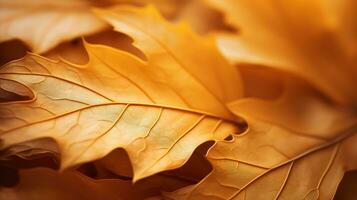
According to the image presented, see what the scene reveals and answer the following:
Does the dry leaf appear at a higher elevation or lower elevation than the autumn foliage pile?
lower

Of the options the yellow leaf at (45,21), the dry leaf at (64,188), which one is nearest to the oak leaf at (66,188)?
the dry leaf at (64,188)

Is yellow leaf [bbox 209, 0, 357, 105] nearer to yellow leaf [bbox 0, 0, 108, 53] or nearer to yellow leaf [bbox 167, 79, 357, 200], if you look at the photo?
yellow leaf [bbox 167, 79, 357, 200]

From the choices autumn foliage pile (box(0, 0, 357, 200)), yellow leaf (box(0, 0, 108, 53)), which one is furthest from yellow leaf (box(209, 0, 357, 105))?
yellow leaf (box(0, 0, 108, 53))

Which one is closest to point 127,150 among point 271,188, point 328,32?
point 271,188

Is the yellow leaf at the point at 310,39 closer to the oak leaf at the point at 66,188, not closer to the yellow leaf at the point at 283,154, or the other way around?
the yellow leaf at the point at 283,154

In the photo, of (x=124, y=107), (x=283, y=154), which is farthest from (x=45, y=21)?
(x=283, y=154)

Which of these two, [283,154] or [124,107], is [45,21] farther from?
[283,154]
